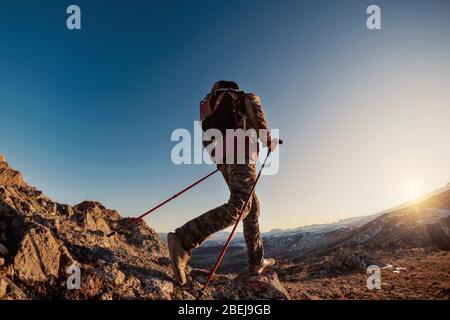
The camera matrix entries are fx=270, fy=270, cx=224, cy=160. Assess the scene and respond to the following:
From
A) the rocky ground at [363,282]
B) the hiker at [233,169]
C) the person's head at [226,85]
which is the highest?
the person's head at [226,85]

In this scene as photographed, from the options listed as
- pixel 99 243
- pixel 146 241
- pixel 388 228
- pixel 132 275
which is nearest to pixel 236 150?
pixel 132 275

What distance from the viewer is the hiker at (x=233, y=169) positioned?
3.77 metres

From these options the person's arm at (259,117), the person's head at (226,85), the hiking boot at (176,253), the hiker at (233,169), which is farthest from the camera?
the person's head at (226,85)

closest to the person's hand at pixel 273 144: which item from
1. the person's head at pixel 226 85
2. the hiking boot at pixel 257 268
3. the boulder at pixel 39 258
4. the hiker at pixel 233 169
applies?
the hiker at pixel 233 169

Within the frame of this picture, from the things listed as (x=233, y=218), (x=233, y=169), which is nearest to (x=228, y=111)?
(x=233, y=169)

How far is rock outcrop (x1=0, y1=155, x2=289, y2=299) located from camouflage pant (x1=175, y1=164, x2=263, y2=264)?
2.22 feet

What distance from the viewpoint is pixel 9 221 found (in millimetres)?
3811

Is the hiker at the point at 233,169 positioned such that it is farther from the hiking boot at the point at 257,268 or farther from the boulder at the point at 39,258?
the boulder at the point at 39,258

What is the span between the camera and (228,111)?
4641 millimetres

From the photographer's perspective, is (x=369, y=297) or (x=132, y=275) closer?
(x=132, y=275)

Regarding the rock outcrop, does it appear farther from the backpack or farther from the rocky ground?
the backpack
